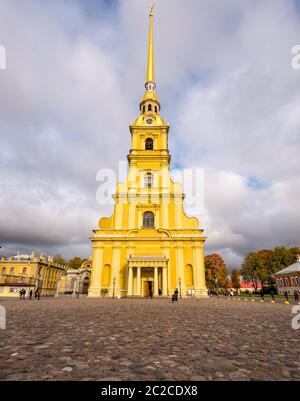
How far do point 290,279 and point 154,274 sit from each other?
37397 millimetres

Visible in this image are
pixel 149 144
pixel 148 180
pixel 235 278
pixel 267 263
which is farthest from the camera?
pixel 235 278

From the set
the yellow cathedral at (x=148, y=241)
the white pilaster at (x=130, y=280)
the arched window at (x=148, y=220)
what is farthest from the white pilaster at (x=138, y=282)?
the arched window at (x=148, y=220)

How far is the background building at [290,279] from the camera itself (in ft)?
166

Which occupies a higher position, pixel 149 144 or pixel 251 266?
pixel 149 144

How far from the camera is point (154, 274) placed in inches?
1260

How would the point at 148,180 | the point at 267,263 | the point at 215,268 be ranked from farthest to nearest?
the point at 215,268 → the point at 267,263 → the point at 148,180

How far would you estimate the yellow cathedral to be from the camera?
32000mm

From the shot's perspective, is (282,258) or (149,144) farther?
(282,258)

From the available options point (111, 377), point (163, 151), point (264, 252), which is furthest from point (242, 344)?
point (264, 252)

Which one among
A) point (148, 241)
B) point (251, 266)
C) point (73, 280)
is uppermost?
point (148, 241)

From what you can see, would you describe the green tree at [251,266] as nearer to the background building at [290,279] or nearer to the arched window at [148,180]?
the background building at [290,279]

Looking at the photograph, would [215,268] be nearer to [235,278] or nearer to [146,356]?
[235,278]

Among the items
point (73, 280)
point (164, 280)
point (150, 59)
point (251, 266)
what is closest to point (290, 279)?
point (251, 266)

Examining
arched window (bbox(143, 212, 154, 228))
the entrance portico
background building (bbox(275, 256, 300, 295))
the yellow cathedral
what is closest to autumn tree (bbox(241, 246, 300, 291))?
background building (bbox(275, 256, 300, 295))
